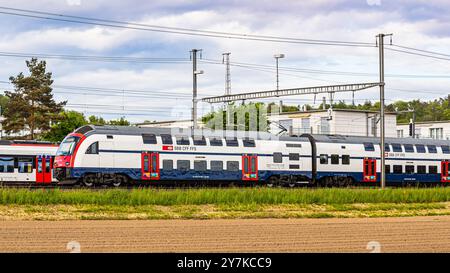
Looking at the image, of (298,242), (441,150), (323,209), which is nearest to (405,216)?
(323,209)

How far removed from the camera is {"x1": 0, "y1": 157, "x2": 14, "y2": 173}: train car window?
46.9 metres

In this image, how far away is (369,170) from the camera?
5291cm

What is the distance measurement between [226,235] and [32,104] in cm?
6760

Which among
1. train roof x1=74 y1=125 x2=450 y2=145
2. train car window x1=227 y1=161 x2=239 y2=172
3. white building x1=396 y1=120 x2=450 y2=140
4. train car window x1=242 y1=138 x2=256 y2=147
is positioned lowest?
train car window x1=227 y1=161 x2=239 y2=172

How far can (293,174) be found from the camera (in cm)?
4988

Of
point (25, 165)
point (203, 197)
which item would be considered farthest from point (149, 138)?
A: point (203, 197)

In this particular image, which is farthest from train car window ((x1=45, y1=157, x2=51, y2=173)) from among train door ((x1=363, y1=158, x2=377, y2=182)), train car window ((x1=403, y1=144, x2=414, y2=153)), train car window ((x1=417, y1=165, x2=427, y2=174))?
train car window ((x1=417, y1=165, x2=427, y2=174))

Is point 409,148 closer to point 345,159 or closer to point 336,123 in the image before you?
point 345,159

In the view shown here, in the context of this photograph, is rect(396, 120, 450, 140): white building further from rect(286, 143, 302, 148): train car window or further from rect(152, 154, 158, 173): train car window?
rect(152, 154, 158, 173): train car window

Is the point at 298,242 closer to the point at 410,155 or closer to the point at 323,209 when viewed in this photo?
the point at 323,209

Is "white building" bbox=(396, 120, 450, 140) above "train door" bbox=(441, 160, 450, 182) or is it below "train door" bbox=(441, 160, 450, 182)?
above

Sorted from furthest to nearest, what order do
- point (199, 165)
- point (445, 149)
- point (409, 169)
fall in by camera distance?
1. point (445, 149)
2. point (409, 169)
3. point (199, 165)

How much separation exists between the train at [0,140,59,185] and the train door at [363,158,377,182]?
2323 cm

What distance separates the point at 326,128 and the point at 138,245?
80963 mm
